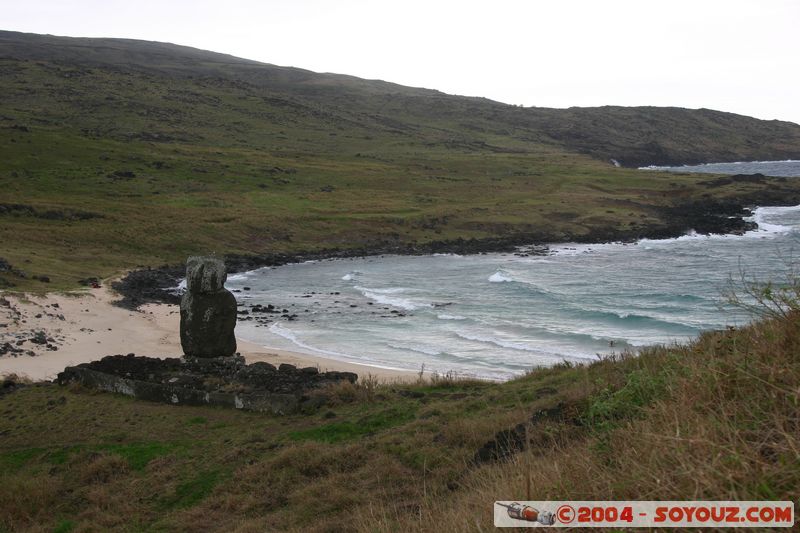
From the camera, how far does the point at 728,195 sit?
8550 centimetres

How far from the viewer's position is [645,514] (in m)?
3.99

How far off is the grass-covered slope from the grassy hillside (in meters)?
25.4

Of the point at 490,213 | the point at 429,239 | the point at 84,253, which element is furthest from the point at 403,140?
the point at 84,253

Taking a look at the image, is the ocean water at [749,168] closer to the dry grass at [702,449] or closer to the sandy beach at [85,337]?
the sandy beach at [85,337]

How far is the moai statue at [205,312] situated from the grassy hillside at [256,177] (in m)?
20.7

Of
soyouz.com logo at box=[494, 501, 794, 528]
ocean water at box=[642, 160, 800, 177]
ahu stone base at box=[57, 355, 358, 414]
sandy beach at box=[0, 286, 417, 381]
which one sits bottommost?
sandy beach at box=[0, 286, 417, 381]

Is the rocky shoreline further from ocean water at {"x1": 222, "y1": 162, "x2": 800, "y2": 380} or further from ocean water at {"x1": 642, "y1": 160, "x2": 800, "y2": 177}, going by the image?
ocean water at {"x1": 642, "y1": 160, "x2": 800, "y2": 177}

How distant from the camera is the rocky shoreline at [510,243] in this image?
4306 cm

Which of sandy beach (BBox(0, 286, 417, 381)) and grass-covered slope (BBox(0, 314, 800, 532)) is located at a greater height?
grass-covered slope (BBox(0, 314, 800, 532))

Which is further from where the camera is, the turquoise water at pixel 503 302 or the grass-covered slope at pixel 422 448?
the turquoise water at pixel 503 302

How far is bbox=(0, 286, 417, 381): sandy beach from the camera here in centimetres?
2255

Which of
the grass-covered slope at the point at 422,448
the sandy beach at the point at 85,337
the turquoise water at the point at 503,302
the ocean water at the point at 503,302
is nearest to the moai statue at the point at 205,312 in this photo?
the grass-covered slope at the point at 422,448

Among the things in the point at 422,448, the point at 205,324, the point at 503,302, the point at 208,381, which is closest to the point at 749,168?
the point at 503,302

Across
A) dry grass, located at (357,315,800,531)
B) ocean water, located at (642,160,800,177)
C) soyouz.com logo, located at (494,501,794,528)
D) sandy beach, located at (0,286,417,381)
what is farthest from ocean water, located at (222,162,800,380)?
ocean water, located at (642,160,800,177)
